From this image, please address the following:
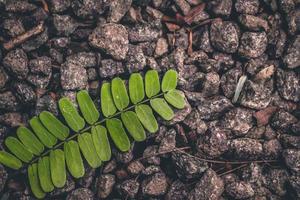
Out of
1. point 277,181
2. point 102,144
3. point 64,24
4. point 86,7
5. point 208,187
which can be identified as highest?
point 86,7

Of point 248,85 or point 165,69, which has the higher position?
point 165,69

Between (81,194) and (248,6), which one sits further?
(248,6)

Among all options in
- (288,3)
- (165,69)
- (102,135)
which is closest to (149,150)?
(102,135)

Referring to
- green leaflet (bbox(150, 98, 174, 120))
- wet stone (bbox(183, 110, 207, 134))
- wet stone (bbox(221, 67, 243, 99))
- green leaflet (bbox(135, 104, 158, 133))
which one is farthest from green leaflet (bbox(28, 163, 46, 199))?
wet stone (bbox(221, 67, 243, 99))

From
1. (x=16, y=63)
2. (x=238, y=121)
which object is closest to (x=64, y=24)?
(x=16, y=63)

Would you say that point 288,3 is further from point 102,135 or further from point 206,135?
point 102,135

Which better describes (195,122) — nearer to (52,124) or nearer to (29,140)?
(52,124)
